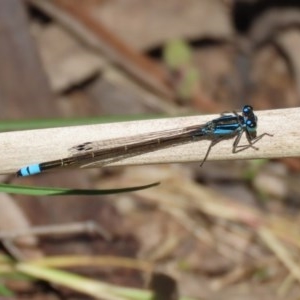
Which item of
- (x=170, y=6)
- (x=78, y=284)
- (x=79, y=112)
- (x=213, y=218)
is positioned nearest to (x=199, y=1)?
(x=170, y=6)

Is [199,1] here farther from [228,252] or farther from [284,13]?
[228,252]

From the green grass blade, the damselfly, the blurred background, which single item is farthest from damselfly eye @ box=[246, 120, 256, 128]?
the blurred background

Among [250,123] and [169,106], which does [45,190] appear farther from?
[169,106]

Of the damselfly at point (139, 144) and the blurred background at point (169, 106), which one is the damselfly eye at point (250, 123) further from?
the blurred background at point (169, 106)

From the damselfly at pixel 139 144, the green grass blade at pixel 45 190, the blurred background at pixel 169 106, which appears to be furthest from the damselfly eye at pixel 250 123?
the blurred background at pixel 169 106

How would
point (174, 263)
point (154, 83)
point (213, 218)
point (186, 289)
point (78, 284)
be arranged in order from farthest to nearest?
point (154, 83) < point (213, 218) < point (174, 263) < point (186, 289) < point (78, 284)

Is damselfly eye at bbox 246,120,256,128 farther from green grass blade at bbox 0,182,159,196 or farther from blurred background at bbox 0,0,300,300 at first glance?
blurred background at bbox 0,0,300,300
